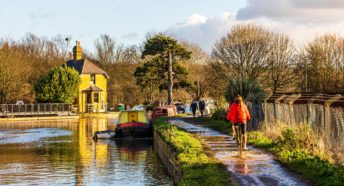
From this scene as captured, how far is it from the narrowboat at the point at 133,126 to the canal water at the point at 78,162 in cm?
127

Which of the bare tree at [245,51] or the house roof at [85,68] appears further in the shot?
the house roof at [85,68]

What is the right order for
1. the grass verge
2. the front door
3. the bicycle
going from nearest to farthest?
the grass verge < the bicycle < the front door

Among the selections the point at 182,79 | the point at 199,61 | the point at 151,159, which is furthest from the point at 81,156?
the point at 199,61

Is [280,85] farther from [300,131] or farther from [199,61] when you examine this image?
[300,131]

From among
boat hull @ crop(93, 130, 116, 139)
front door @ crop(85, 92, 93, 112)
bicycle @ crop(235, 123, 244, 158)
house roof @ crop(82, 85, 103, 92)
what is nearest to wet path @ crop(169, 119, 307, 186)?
bicycle @ crop(235, 123, 244, 158)

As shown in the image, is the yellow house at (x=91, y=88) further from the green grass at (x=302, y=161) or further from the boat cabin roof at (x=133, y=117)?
the green grass at (x=302, y=161)

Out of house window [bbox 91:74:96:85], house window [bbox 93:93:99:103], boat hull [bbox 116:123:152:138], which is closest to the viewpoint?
A: boat hull [bbox 116:123:152:138]

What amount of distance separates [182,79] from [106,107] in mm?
24451

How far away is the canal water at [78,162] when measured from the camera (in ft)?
60.8

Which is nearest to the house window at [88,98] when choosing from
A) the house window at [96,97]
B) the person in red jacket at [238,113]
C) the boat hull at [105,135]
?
the house window at [96,97]

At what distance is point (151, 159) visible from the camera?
973 inches

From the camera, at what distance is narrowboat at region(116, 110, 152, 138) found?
35.5 metres

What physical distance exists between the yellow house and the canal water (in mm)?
43681

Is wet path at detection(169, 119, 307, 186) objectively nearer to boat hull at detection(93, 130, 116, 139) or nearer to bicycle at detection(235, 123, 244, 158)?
bicycle at detection(235, 123, 244, 158)
